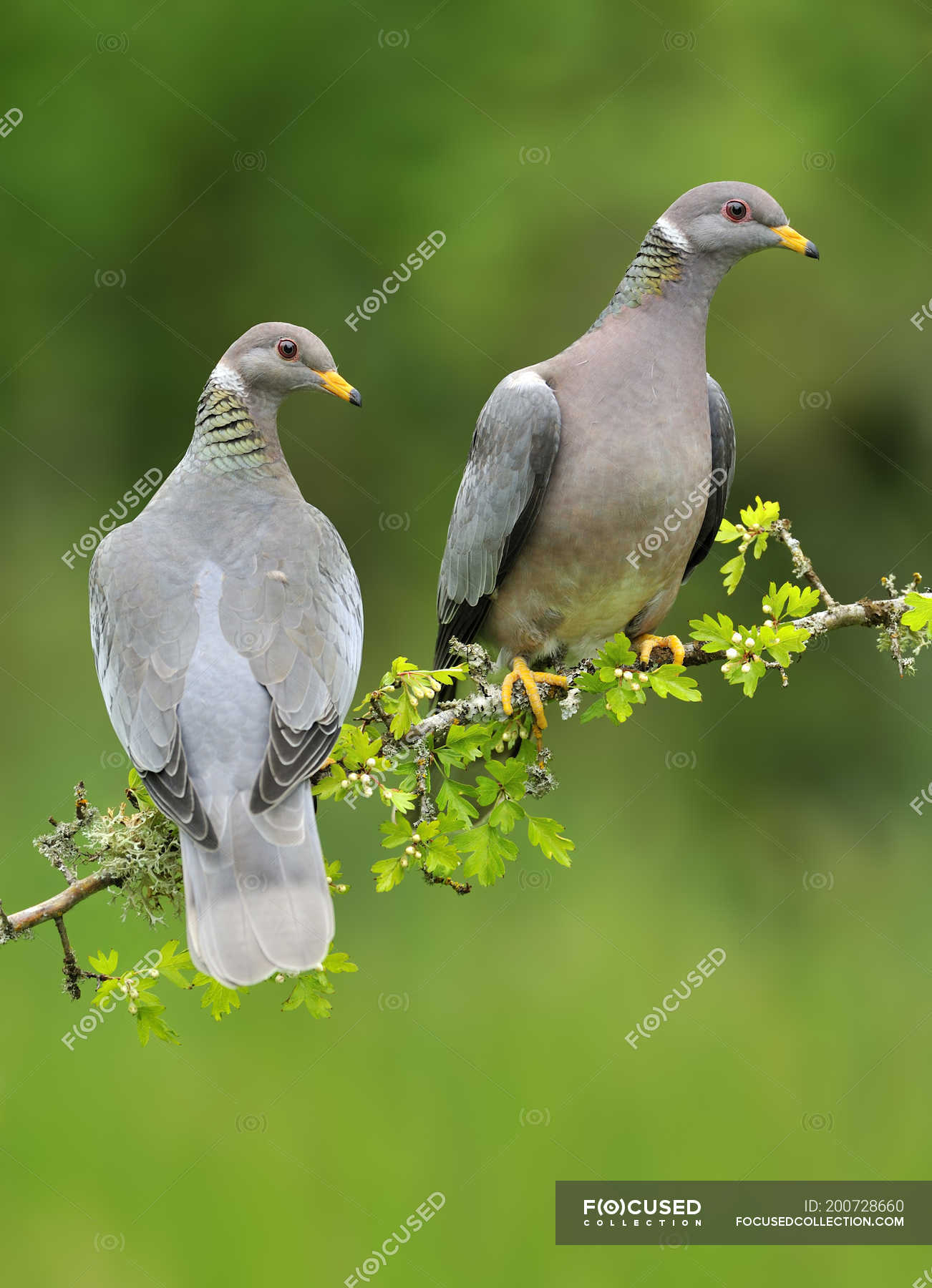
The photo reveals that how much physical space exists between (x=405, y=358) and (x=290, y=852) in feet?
16.7

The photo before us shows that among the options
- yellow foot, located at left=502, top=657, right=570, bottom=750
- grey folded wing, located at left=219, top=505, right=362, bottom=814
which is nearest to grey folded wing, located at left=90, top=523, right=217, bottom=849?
grey folded wing, located at left=219, top=505, right=362, bottom=814

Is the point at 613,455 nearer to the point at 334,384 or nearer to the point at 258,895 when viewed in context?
the point at 334,384

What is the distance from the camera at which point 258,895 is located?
8.92 ft

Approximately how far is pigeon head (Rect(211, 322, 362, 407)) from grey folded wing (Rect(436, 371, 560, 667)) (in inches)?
21.9

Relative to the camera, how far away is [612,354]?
383 cm

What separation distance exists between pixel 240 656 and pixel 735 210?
1907 millimetres

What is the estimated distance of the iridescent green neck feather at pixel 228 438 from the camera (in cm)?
354

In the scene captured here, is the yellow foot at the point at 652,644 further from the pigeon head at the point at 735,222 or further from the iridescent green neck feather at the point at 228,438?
the iridescent green neck feather at the point at 228,438

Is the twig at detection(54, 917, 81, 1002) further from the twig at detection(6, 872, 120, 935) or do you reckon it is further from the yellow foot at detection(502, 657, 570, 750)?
the yellow foot at detection(502, 657, 570, 750)

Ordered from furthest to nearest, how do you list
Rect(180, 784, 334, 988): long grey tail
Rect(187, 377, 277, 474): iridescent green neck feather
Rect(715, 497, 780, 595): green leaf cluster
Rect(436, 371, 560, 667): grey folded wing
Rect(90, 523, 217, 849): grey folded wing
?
Rect(436, 371, 560, 667): grey folded wing, Rect(187, 377, 277, 474): iridescent green neck feather, Rect(715, 497, 780, 595): green leaf cluster, Rect(90, 523, 217, 849): grey folded wing, Rect(180, 784, 334, 988): long grey tail

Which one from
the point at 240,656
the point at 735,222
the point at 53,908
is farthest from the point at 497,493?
the point at 53,908

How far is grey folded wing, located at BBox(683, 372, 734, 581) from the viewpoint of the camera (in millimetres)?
4164

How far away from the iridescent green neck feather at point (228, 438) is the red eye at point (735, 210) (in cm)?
144

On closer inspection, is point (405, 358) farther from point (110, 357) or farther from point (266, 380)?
point (266, 380)
